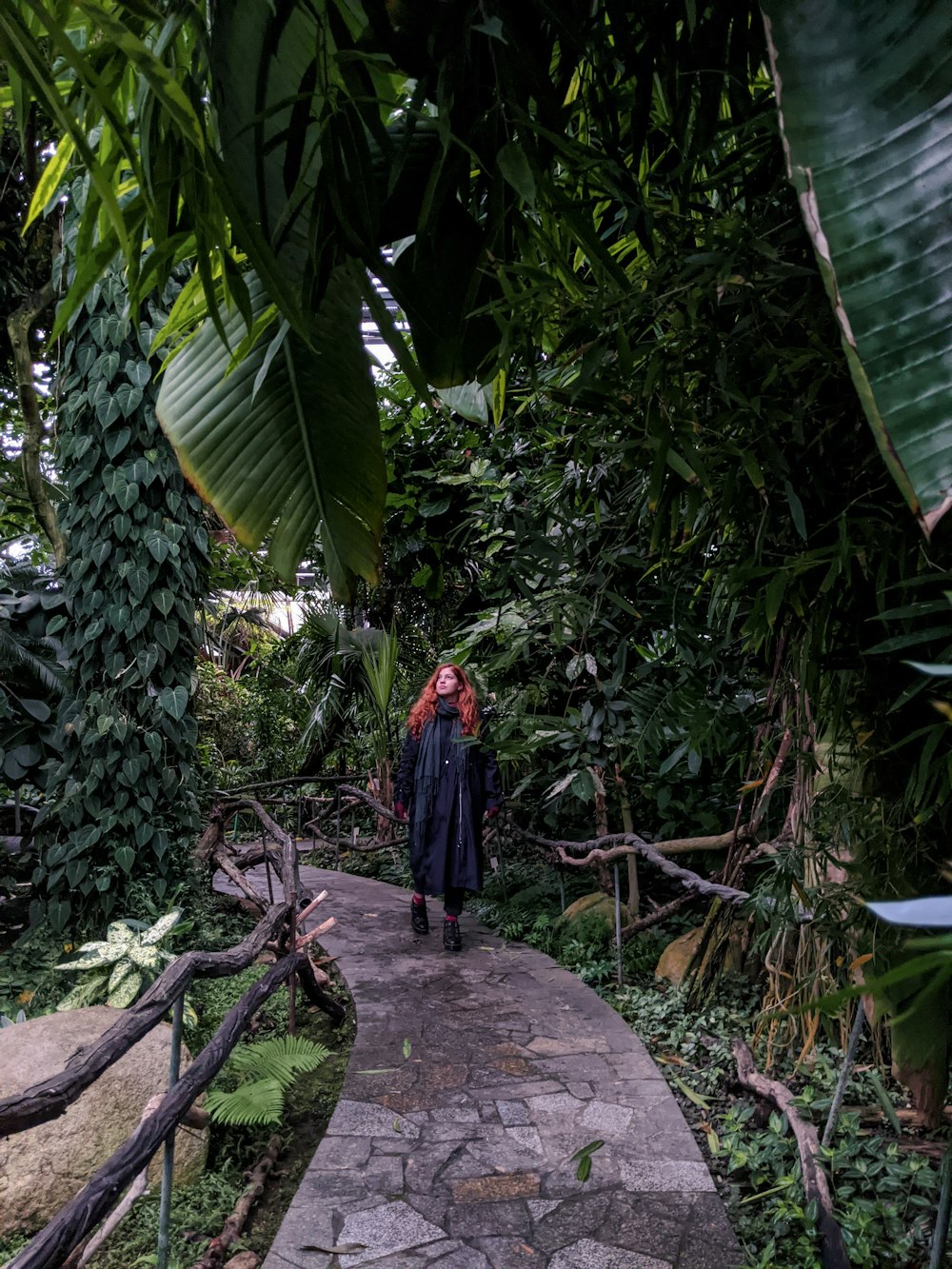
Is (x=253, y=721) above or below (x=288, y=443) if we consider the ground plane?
below

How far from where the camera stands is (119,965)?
11.9 ft

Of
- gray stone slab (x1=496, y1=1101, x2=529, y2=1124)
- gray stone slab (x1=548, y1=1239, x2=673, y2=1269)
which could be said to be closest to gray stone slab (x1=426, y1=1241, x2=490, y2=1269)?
gray stone slab (x1=548, y1=1239, x2=673, y2=1269)

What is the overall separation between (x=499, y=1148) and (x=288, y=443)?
255cm

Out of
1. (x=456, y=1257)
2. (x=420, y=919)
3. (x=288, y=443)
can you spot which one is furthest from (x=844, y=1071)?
(x=420, y=919)

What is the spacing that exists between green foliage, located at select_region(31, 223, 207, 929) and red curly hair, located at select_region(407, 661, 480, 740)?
1660 millimetres

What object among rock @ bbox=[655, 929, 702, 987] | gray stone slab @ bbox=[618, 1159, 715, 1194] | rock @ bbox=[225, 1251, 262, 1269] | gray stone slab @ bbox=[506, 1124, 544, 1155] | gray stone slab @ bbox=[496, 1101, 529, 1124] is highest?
rock @ bbox=[655, 929, 702, 987]

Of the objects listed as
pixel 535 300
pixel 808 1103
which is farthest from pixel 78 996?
pixel 535 300

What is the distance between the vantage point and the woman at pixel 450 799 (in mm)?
5453

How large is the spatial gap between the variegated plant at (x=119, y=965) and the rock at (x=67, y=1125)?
0.27 m

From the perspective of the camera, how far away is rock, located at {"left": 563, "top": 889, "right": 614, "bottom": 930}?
5.25m

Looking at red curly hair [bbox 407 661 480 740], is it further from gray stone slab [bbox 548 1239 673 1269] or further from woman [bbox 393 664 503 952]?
gray stone slab [bbox 548 1239 673 1269]

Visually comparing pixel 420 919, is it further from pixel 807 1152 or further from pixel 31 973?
pixel 807 1152

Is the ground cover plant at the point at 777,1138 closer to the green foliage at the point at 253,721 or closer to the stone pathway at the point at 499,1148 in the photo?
the stone pathway at the point at 499,1148

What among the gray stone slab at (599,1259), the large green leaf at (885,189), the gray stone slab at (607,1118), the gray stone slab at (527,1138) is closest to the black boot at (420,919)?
the gray stone slab at (607,1118)
